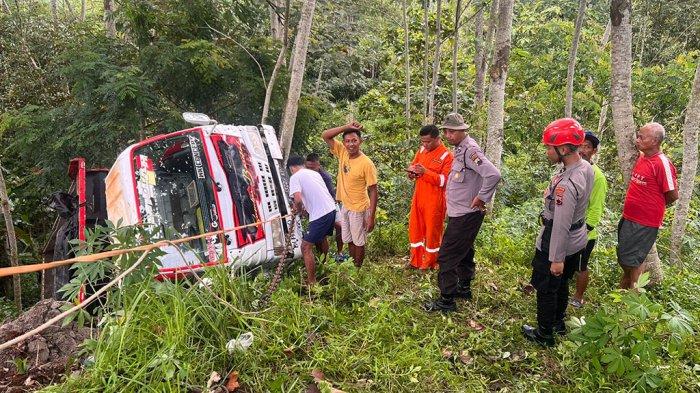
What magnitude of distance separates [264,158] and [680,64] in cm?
1151

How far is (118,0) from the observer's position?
22.1ft

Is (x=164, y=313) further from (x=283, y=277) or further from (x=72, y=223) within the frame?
(x=72, y=223)

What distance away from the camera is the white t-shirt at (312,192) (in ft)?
14.2

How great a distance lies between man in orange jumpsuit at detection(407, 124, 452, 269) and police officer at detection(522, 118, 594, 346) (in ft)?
4.23

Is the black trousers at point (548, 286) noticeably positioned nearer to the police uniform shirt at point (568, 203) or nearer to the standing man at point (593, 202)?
the police uniform shirt at point (568, 203)

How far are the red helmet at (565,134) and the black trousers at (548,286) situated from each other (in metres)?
0.87

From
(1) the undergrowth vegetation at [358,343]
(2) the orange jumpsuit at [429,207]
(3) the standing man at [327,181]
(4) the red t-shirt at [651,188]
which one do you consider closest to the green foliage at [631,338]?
(1) the undergrowth vegetation at [358,343]

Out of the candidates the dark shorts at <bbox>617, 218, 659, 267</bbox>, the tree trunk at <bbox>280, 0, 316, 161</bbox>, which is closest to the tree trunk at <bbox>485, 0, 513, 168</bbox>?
the dark shorts at <bbox>617, 218, 659, 267</bbox>

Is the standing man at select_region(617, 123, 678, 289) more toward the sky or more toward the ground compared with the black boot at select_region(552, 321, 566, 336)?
more toward the sky

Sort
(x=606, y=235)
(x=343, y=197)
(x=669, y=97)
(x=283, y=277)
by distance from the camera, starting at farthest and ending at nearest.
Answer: (x=669, y=97), (x=606, y=235), (x=343, y=197), (x=283, y=277)

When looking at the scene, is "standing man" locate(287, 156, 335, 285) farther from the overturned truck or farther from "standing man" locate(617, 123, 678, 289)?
"standing man" locate(617, 123, 678, 289)

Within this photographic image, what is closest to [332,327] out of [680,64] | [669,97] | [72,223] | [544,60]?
[72,223]

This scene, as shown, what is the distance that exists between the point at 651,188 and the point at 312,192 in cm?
314

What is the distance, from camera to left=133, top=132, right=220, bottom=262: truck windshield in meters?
4.65
